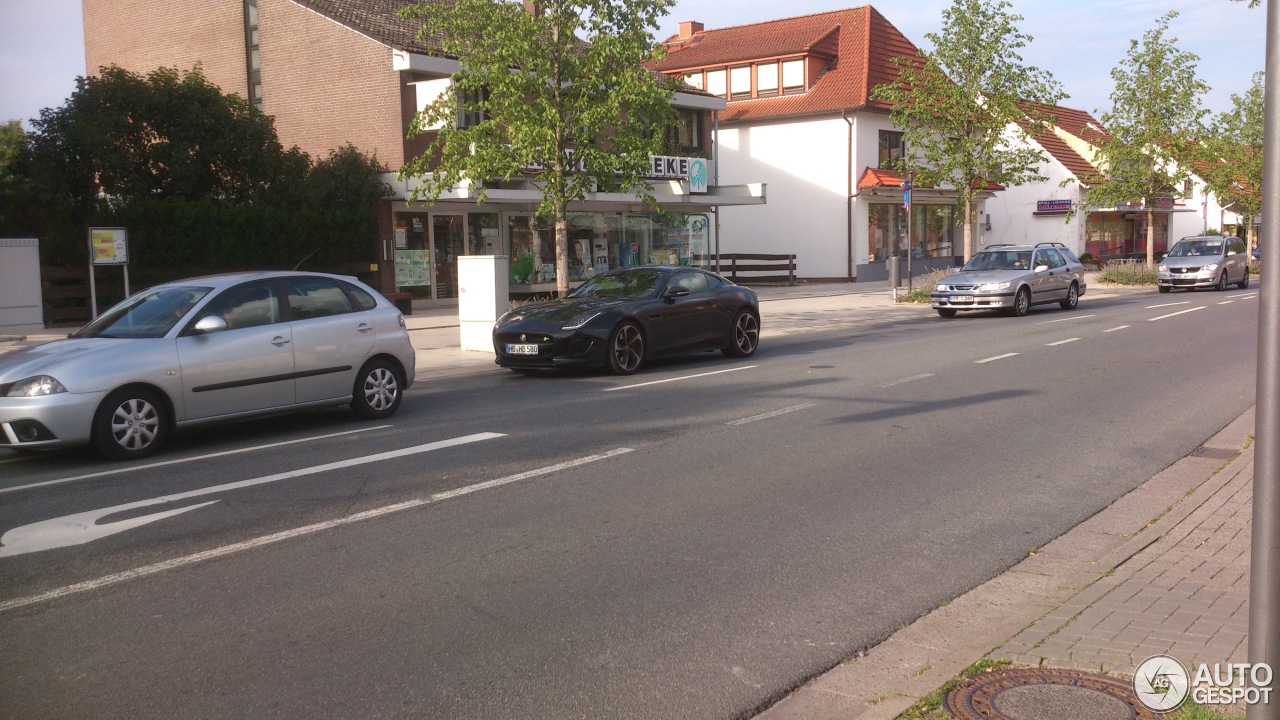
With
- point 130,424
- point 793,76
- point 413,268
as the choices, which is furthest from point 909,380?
point 793,76

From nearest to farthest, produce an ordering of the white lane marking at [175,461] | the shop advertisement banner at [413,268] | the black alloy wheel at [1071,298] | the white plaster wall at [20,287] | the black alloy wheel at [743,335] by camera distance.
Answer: the white lane marking at [175,461] < the black alloy wheel at [743,335] < the white plaster wall at [20,287] < the black alloy wheel at [1071,298] < the shop advertisement banner at [413,268]

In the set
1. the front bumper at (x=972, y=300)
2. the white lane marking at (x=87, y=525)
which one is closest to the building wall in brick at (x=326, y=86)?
the front bumper at (x=972, y=300)

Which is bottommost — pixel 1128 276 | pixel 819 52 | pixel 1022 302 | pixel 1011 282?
pixel 1022 302

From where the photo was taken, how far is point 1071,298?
25859 millimetres

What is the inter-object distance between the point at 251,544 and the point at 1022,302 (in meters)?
20.9

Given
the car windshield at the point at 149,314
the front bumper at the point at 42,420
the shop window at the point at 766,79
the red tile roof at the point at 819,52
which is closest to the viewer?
the front bumper at the point at 42,420

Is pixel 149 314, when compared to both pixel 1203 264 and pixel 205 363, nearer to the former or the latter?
pixel 205 363

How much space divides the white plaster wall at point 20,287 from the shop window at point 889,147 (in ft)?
97.8

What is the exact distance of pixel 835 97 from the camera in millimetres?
40594

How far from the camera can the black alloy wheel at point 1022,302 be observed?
23938 millimetres

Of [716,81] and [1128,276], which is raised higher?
[716,81]

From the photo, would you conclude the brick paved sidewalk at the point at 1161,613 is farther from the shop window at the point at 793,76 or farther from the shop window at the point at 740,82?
the shop window at the point at 740,82

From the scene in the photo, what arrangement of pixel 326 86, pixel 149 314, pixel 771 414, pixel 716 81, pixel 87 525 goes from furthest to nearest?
pixel 716 81 < pixel 326 86 < pixel 771 414 < pixel 149 314 < pixel 87 525

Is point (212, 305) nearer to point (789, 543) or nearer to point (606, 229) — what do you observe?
point (789, 543)
